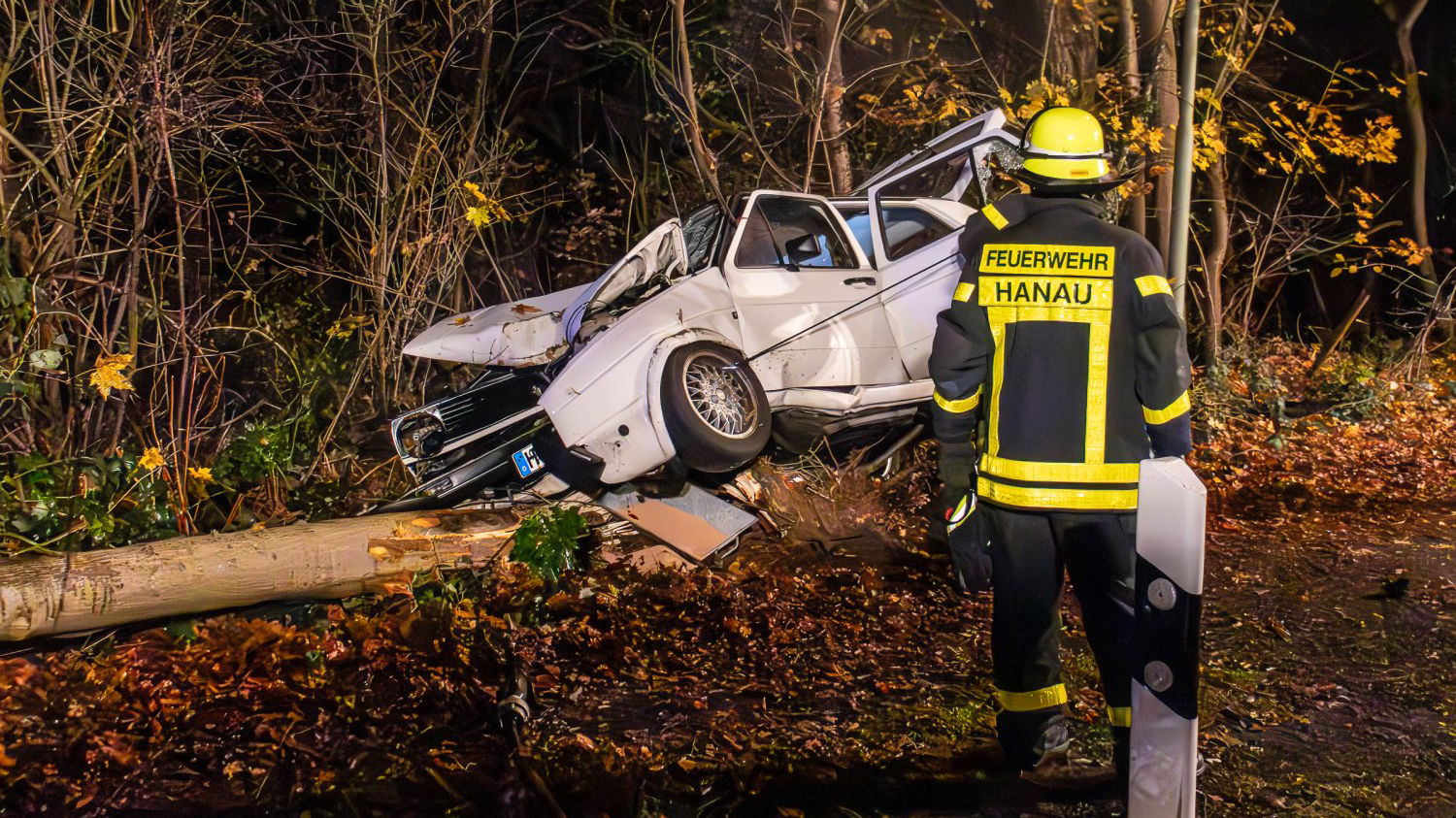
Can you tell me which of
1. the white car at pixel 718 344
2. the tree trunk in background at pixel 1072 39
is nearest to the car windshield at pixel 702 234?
the white car at pixel 718 344

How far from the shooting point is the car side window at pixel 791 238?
658 cm

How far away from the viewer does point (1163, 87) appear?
9523 millimetres

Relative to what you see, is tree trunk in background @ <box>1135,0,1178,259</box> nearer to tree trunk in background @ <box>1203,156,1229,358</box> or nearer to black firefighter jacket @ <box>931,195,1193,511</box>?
tree trunk in background @ <box>1203,156,1229,358</box>

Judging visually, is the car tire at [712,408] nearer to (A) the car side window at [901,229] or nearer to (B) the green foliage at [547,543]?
(B) the green foliage at [547,543]

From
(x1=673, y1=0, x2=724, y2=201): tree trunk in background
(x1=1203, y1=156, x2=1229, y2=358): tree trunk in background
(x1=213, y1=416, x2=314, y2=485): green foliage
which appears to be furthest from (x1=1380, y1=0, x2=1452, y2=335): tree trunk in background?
(x1=213, y1=416, x2=314, y2=485): green foliage

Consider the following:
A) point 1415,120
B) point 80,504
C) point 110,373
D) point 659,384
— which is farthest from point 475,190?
point 1415,120

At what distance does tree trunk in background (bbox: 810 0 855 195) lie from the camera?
901 centimetres

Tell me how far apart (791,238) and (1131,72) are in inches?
197

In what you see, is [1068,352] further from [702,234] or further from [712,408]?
[702,234]

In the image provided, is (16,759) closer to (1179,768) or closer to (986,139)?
(1179,768)

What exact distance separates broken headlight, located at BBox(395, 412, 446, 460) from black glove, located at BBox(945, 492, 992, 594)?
3.54m

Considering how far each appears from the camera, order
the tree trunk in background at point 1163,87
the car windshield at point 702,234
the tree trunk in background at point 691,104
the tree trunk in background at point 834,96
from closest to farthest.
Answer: the car windshield at point 702,234 < the tree trunk in background at point 691,104 < the tree trunk in background at point 834,96 < the tree trunk in background at point 1163,87

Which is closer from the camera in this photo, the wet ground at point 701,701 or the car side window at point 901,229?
the wet ground at point 701,701

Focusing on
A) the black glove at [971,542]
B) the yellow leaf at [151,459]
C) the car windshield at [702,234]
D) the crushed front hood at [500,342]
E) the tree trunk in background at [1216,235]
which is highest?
the car windshield at [702,234]
